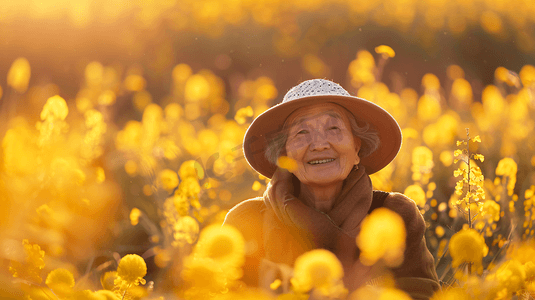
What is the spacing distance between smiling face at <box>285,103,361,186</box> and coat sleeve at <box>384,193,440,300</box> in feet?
1.14

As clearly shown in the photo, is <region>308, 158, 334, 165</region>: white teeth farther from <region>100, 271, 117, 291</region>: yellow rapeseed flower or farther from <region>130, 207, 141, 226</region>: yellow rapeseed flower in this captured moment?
<region>130, 207, 141, 226</region>: yellow rapeseed flower

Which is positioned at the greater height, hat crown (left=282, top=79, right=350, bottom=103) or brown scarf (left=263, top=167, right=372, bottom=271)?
hat crown (left=282, top=79, right=350, bottom=103)

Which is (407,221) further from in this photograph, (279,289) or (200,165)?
(200,165)

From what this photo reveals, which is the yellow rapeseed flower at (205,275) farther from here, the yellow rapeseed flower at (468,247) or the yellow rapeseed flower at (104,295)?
the yellow rapeseed flower at (468,247)

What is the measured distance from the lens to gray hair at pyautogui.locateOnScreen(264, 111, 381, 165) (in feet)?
7.52

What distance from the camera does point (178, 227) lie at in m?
3.07

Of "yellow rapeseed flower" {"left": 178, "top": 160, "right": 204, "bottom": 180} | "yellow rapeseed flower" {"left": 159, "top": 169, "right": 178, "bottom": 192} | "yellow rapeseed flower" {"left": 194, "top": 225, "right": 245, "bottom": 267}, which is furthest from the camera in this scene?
"yellow rapeseed flower" {"left": 159, "top": 169, "right": 178, "bottom": 192}

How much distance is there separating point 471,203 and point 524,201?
980 mm

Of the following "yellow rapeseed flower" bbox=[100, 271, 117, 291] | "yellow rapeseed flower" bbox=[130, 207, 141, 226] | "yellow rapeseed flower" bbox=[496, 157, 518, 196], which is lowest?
"yellow rapeseed flower" bbox=[100, 271, 117, 291]

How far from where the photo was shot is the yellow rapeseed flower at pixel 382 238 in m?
2.05

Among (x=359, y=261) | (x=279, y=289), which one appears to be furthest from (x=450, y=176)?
(x=279, y=289)

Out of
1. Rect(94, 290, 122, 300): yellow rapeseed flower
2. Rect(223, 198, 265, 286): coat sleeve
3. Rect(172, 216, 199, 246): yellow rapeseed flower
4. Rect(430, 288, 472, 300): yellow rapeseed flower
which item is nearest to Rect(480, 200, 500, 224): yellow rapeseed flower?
Rect(430, 288, 472, 300): yellow rapeseed flower

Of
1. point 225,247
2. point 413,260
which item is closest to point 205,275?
point 225,247

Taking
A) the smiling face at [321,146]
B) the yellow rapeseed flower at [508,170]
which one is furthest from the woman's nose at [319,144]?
the yellow rapeseed flower at [508,170]
